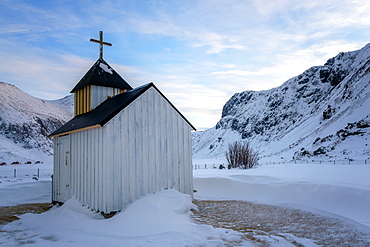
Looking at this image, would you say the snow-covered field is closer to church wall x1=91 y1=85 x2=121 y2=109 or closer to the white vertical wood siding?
the white vertical wood siding

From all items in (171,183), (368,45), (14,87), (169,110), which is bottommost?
(171,183)

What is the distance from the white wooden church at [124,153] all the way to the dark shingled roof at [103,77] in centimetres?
25

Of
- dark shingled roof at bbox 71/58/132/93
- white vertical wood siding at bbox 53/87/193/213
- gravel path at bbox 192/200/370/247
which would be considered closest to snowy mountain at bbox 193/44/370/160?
gravel path at bbox 192/200/370/247

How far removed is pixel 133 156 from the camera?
10.4m

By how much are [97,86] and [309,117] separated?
284 feet

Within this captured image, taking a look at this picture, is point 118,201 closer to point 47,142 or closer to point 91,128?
point 91,128

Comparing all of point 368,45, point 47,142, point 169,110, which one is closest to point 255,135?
point 368,45

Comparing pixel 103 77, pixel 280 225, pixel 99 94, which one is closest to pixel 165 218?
pixel 280 225

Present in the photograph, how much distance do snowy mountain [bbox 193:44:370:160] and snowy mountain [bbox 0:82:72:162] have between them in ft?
154

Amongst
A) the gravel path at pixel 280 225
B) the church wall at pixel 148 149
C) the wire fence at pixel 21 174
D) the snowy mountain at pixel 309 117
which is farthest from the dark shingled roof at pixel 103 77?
the snowy mountain at pixel 309 117

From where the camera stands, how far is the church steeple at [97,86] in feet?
45.1

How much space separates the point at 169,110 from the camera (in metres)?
11.8

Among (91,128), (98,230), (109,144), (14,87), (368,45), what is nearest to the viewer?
(98,230)

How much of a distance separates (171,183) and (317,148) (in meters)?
48.0
